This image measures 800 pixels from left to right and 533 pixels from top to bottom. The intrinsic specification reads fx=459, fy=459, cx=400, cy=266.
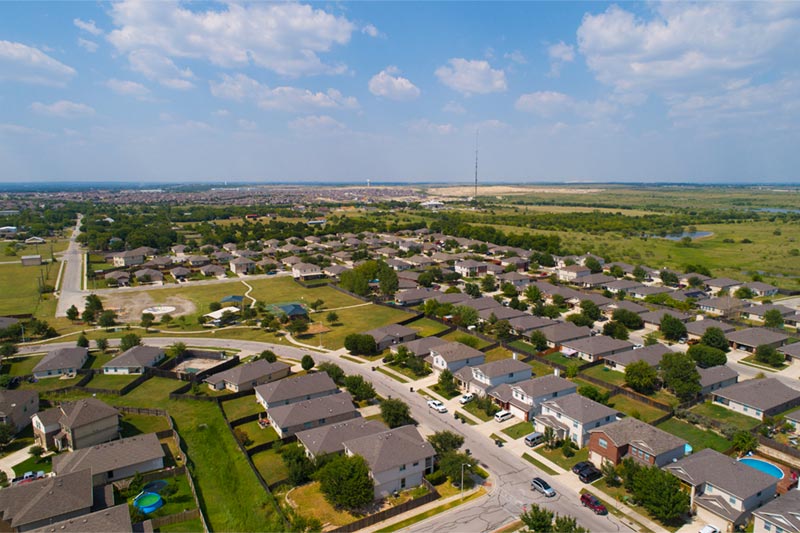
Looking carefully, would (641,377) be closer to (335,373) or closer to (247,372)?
(335,373)

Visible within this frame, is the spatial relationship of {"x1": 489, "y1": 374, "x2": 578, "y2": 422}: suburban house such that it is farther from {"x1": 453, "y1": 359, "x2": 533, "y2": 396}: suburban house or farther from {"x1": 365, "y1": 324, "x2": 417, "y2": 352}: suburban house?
{"x1": 365, "y1": 324, "x2": 417, "y2": 352}: suburban house

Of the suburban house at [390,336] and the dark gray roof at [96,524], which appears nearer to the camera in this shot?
the dark gray roof at [96,524]

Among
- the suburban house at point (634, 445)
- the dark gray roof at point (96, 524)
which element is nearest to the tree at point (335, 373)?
the dark gray roof at point (96, 524)

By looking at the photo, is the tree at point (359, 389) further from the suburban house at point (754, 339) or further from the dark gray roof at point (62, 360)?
the suburban house at point (754, 339)

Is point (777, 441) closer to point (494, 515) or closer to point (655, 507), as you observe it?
point (655, 507)

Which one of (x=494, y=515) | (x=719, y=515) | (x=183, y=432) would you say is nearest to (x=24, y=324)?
(x=183, y=432)

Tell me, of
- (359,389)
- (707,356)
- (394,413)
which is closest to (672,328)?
(707,356)
